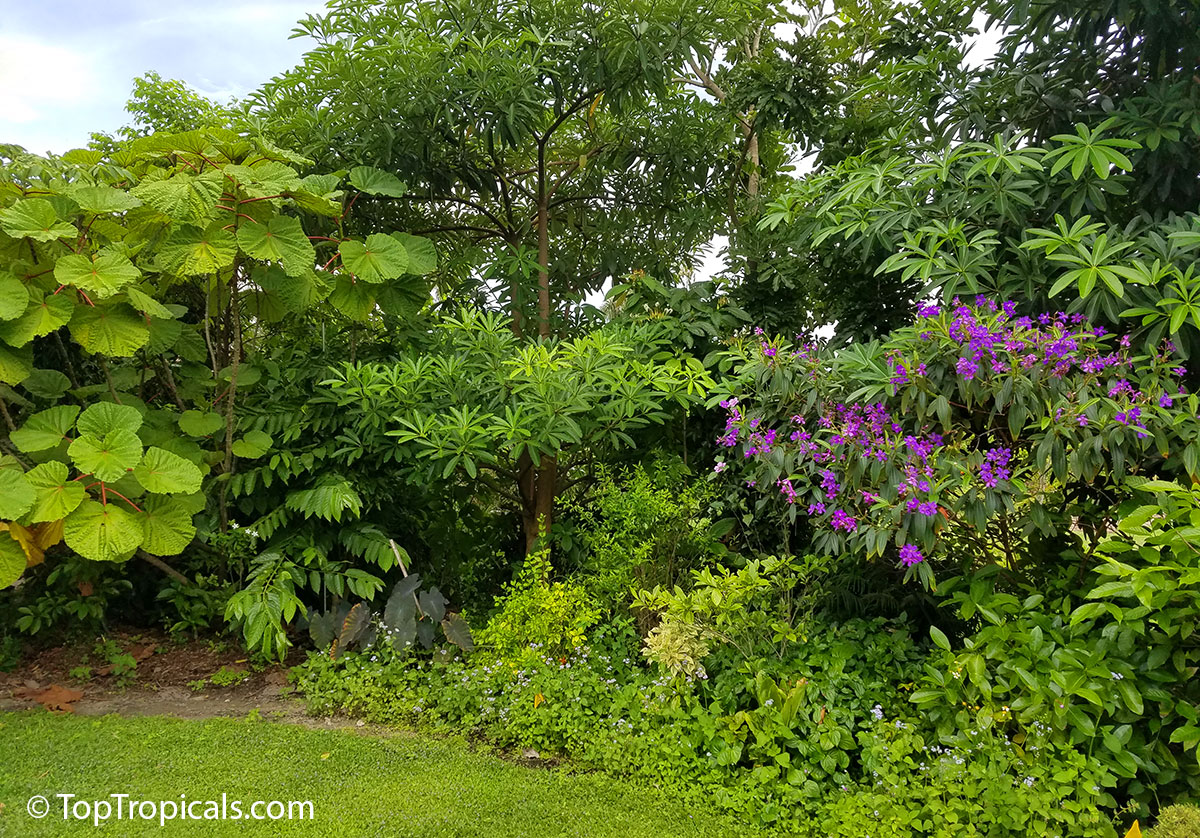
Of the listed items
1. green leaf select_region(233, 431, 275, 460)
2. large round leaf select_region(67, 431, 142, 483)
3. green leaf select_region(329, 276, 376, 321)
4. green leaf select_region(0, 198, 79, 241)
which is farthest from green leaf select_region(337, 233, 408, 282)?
large round leaf select_region(67, 431, 142, 483)

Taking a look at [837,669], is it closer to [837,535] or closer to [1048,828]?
[837,535]

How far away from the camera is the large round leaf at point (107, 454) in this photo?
3.37 meters

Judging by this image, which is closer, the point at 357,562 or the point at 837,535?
the point at 837,535

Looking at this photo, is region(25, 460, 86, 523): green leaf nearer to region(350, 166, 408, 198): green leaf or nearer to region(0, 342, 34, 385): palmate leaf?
region(0, 342, 34, 385): palmate leaf

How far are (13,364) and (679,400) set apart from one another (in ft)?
10.1

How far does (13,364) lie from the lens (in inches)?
136

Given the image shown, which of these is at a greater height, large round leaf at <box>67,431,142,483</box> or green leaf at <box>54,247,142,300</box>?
green leaf at <box>54,247,142,300</box>

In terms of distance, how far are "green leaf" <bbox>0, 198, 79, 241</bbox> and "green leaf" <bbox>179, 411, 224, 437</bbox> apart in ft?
3.52

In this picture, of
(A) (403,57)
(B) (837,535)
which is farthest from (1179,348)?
(A) (403,57)

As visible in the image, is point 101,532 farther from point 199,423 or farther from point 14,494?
point 199,423

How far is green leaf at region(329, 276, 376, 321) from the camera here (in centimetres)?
402

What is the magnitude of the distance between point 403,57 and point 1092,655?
13.3 feet

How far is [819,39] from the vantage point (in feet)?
15.6

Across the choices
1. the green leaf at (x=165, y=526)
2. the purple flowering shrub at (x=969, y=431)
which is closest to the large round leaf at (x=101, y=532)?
the green leaf at (x=165, y=526)
